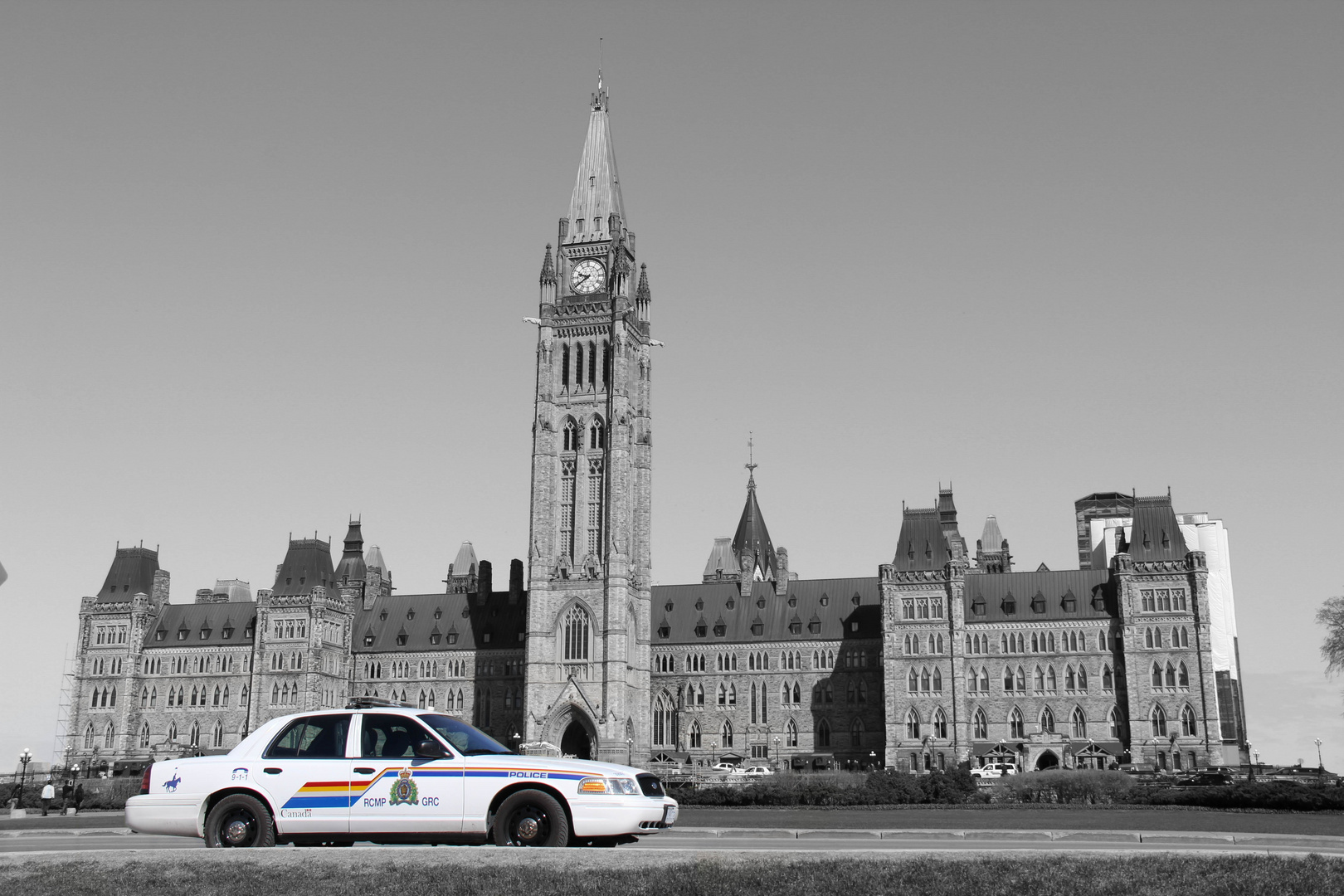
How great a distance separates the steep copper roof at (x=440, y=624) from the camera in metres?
123

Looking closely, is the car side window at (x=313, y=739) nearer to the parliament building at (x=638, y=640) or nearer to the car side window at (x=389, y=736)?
the car side window at (x=389, y=736)

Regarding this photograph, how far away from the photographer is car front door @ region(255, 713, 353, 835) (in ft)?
65.2

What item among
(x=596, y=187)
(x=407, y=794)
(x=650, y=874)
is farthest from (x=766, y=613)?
(x=650, y=874)

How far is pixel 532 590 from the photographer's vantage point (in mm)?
110438

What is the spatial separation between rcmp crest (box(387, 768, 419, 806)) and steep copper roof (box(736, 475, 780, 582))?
12356cm

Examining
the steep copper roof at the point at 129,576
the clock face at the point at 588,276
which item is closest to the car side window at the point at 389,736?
the clock face at the point at 588,276

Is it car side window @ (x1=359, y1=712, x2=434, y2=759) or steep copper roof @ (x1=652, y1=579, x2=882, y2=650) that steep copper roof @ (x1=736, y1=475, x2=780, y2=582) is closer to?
steep copper roof @ (x1=652, y1=579, x2=882, y2=650)

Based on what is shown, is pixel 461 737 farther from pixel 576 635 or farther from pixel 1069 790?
pixel 576 635

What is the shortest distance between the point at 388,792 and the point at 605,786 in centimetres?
306

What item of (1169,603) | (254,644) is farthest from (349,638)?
(1169,603)

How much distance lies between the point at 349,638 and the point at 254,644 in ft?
28.9

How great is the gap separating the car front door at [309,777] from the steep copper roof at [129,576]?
375 ft

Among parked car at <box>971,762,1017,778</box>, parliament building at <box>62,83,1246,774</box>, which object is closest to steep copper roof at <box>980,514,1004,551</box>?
parliament building at <box>62,83,1246,774</box>

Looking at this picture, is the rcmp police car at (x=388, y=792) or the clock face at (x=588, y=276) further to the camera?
the clock face at (x=588, y=276)
